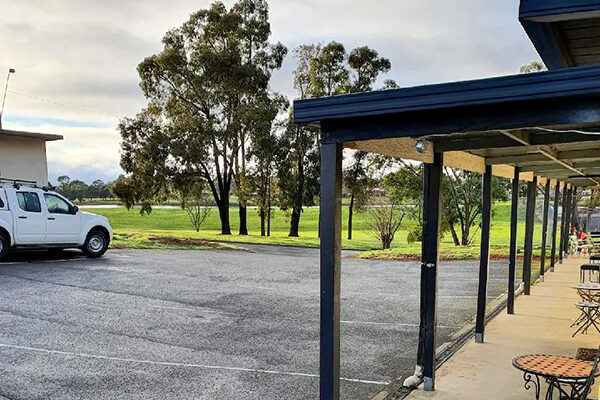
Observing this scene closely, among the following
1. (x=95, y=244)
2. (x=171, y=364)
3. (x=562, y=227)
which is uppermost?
(x=562, y=227)

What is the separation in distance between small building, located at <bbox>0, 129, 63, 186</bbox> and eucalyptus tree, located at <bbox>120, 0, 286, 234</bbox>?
760 cm

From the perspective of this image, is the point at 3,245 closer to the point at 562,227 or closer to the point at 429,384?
the point at 429,384

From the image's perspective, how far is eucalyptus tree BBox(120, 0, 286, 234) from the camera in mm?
25297

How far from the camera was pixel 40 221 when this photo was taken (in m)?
14.2

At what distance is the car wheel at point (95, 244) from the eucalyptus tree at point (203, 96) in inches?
367

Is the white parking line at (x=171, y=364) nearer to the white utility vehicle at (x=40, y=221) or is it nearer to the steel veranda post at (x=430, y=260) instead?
the steel veranda post at (x=430, y=260)

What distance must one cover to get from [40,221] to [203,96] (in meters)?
13.5

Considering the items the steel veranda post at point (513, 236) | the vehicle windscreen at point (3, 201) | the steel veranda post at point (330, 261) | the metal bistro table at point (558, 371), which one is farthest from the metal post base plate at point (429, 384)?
the vehicle windscreen at point (3, 201)

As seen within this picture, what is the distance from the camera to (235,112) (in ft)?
84.8

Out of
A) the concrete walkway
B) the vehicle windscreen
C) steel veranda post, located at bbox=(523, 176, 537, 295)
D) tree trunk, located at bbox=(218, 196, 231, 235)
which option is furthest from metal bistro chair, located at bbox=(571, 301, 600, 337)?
tree trunk, located at bbox=(218, 196, 231, 235)

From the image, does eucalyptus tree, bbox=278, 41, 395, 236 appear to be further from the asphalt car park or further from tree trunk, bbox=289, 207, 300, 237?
the asphalt car park

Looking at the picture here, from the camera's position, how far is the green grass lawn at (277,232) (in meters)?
19.9

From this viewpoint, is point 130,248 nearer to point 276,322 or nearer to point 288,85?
point 276,322

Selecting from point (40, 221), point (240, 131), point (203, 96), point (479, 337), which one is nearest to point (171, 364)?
point (479, 337)
